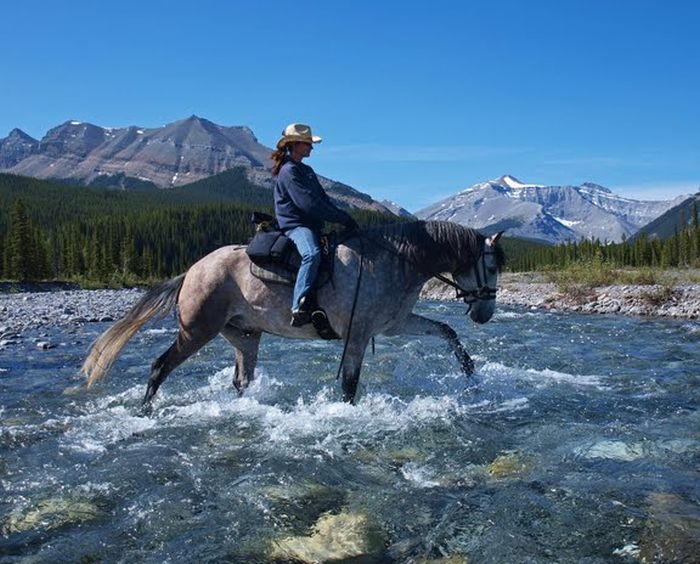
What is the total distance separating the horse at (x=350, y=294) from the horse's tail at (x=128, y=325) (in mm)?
15

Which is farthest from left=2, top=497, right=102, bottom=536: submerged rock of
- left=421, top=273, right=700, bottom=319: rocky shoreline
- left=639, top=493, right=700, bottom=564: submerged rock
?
left=421, top=273, right=700, bottom=319: rocky shoreline

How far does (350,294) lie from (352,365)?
955 millimetres

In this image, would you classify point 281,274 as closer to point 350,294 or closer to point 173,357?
point 350,294

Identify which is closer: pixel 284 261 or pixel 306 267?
pixel 306 267

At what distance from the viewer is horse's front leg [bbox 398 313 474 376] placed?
8.94 metres

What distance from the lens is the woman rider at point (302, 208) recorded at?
7.93 m

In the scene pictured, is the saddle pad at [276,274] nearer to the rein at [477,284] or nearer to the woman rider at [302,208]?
the woman rider at [302,208]

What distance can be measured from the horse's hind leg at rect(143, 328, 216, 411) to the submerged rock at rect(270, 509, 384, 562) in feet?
14.3

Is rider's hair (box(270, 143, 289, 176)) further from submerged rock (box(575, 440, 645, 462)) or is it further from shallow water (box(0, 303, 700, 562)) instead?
submerged rock (box(575, 440, 645, 462))

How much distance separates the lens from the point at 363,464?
6512 millimetres

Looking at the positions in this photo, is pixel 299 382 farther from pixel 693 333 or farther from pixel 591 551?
pixel 693 333

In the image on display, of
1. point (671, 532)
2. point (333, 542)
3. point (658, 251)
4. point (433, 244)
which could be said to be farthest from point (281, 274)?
point (658, 251)

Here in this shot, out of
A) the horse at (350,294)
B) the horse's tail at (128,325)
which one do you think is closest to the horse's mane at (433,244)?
the horse at (350,294)

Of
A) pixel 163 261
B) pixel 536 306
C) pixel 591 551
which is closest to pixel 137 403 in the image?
pixel 591 551
